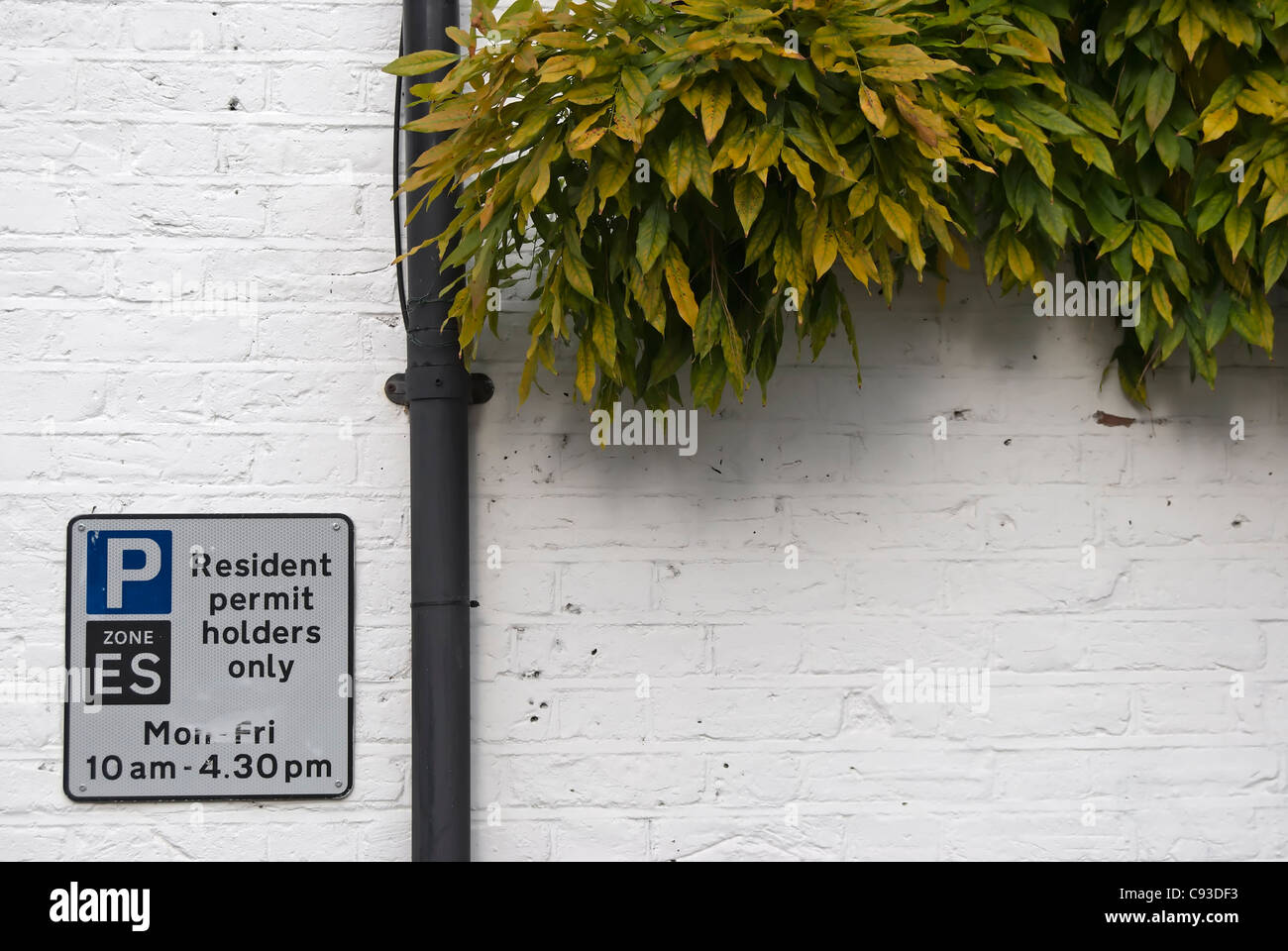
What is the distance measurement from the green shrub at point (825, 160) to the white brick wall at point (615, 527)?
231 millimetres

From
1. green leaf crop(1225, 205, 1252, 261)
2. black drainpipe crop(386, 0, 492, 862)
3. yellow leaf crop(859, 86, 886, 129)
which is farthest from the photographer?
black drainpipe crop(386, 0, 492, 862)

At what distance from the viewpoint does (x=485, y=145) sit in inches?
Result: 56.4

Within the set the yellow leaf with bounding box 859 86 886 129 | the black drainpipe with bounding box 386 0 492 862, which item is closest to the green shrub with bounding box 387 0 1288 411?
the yellow leaf with bounding box 859 86 886 129

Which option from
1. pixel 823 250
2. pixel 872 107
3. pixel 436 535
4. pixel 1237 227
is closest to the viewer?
pixel 872 107

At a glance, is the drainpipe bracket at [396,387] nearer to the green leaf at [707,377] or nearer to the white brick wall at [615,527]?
the white brick wall at [615,527]

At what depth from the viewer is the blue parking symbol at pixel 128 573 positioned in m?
1.70

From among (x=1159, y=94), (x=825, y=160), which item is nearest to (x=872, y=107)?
(x=825, y=160)

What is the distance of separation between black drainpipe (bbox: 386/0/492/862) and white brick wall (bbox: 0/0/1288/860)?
2.6 inches

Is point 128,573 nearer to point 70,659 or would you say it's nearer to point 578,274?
point 70,659

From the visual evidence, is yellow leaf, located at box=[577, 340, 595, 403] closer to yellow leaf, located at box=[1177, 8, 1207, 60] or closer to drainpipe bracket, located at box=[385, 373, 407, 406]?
drainpipe bracket, located at box=[385, 373, 407, 406]

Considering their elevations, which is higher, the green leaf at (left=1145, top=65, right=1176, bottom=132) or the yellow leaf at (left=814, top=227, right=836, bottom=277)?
the green leaf at (left=1145, top=65, right=1176, bottom=132)

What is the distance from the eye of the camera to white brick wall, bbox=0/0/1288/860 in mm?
1725

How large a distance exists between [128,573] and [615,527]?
0.77 metres

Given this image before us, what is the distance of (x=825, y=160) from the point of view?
1359 millimetres
